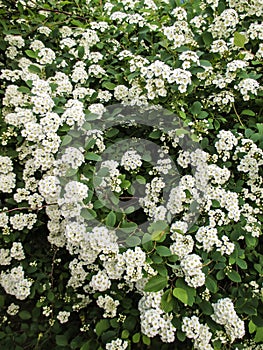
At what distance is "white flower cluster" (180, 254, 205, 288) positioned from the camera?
5.66ft

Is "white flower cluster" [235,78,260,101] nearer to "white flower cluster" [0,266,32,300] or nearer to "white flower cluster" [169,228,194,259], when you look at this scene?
"white flower cluster" [169,228,194,259]

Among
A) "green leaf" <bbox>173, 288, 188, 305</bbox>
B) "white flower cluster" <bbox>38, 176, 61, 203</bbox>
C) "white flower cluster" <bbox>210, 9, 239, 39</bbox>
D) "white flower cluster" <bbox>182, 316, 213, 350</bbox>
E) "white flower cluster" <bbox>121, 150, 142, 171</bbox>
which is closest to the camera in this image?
"green leaf" <bbox>173, 288, 188, 305</bbox>

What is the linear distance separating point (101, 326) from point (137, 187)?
660mm

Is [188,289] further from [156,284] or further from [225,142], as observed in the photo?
[225,142]

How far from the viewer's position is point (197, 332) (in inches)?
69.1

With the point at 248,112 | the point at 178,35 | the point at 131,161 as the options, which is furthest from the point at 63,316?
the point at 178,35

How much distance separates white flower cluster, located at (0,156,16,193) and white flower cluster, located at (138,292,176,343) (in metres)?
0.91

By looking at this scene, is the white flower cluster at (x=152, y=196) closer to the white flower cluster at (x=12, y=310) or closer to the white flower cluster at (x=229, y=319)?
the white flower cluster at (x=229, y=319)

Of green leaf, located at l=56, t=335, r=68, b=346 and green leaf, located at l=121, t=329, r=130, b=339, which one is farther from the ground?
green leaf, located at l=121, t=329, r=130, b=339

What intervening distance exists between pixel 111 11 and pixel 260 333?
6.93 feet

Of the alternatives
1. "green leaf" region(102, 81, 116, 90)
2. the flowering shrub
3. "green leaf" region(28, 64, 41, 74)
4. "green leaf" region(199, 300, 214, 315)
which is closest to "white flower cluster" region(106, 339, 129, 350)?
the flowering shrub

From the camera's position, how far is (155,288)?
1.66 meters

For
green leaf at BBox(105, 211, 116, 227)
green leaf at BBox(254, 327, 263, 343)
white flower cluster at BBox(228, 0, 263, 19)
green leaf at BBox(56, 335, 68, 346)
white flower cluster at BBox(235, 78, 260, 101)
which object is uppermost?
white flower cluster at BBox(228, 0, 263, 19)

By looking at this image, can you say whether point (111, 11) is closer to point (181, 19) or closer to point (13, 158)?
point (181, 19)
